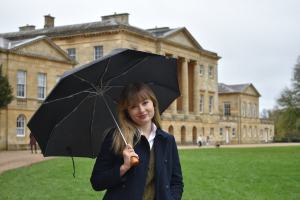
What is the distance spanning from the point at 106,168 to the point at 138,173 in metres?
0.28

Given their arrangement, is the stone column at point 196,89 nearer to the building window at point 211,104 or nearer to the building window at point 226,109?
the building window at point 211,104

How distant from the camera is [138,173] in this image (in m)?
4.45

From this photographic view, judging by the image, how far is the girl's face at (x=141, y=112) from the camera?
4676 mm

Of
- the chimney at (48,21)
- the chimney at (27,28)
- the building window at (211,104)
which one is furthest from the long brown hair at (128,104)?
the building window at (211,104)

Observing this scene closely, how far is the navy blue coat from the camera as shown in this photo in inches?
175

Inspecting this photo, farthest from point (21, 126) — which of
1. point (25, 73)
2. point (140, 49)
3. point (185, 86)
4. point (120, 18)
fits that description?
point (185, 86)

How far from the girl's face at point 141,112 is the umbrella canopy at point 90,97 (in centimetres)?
53

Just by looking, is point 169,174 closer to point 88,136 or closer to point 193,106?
point 88,136

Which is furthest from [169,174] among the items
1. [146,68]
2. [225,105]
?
[225,105]

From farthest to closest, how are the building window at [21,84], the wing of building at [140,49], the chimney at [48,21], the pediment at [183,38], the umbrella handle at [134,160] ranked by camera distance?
the pediment at [183,38] < the chimney at [48,21] < the building window at [21,84] < the wing of building at [140,49] < the umbrella handle at [134,160]

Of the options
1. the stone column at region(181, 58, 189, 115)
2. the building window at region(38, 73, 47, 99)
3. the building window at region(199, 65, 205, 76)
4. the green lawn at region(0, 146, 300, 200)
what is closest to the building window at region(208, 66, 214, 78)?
the building window at region(199, 65, 205, 76)

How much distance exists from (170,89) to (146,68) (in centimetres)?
64

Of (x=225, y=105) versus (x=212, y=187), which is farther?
(x=225, y=105)

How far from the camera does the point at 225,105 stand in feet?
309
